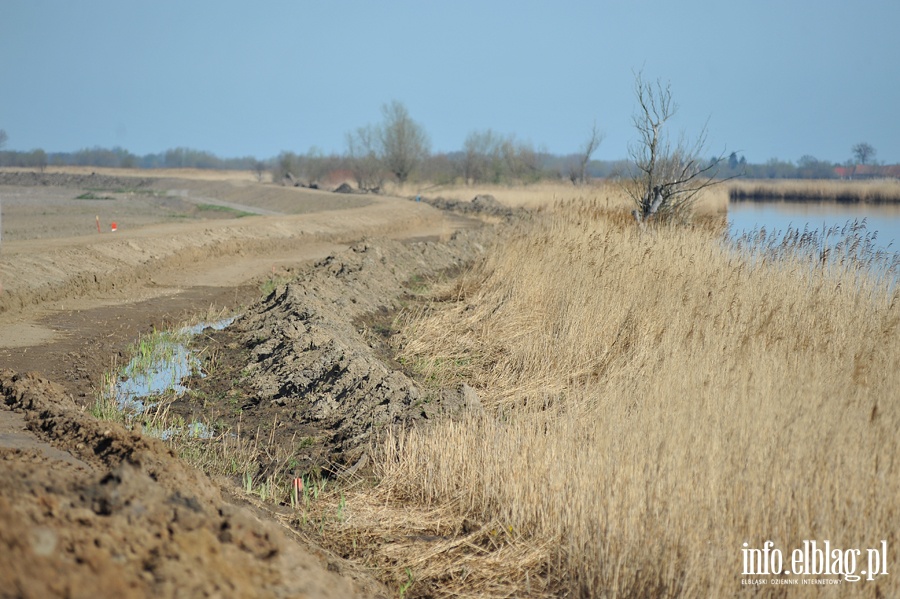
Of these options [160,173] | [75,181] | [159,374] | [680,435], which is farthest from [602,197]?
[160,173]

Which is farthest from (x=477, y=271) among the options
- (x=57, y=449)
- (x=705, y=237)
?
(x=57, y=449)

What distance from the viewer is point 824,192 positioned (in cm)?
5294

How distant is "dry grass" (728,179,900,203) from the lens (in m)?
49.0

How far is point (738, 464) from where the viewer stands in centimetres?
522

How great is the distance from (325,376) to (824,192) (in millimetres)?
50512

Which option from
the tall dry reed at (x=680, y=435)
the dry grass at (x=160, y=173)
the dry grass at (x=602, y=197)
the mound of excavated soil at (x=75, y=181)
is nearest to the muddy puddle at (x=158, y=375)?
the tall dry reed at (x=680, y=435)

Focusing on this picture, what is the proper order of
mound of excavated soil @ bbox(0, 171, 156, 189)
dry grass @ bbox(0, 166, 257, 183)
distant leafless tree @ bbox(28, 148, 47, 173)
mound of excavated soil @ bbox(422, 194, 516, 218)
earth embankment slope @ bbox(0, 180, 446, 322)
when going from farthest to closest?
distant leafless tree @ bbox(28, 148, 47, 173) < dry grass @ bbox(0, 166, 257, 183) < mound of excavated soil @ bbox(0, 171, 156, 189) < mound of excavated soil @ bbox(422, 194, 516, 218) < earth embankment slope @ bbox(0, 180, 446, 322)

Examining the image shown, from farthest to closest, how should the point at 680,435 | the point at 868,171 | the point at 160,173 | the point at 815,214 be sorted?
the point at 160,173 < the point at 868,171 < the point at 815,214 < the point at 680,435

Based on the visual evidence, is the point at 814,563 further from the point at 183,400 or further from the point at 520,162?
the point at 520,162

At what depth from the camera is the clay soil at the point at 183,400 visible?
128 inches

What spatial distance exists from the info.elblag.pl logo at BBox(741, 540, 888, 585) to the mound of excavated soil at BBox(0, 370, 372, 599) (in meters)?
2.20

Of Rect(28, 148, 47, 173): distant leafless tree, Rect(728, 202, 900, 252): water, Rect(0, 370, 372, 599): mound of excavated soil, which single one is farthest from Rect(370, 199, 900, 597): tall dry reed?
Rect(28, 148, 47, 173): distant leafless tree

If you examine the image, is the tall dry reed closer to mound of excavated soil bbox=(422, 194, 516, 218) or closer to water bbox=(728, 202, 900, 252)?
water bbox=(728, 202, 900, 252)

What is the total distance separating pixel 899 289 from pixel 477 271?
841 centimetres
